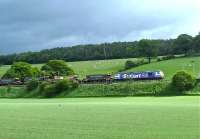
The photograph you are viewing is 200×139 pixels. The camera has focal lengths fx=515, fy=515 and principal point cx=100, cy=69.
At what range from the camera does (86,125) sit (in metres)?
33.5

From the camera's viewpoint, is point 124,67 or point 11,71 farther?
point 124,67

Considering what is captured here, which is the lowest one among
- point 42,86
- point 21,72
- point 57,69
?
point 42,86

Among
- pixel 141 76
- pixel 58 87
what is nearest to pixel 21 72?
pixel 141 76

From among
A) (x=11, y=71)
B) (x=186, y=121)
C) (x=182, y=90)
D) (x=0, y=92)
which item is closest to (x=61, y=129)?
(x=186, y=121)

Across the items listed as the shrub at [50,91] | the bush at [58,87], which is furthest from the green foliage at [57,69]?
the shrub at [50,91]

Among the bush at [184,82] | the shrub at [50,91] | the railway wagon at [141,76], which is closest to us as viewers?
the bush at [184,82]

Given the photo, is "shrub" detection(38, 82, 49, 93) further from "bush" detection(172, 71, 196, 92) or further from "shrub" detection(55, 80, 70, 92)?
"bush" detection(172, 71, 196, 92)

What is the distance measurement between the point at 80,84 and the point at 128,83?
12.2 meters

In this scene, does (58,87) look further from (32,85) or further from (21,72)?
(21,72)

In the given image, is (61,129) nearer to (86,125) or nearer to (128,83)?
(86,125)

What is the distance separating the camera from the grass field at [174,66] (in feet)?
537

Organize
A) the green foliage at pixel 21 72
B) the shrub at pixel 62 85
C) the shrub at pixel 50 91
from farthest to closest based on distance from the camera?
the green foliage at pixel 21 72 → the shrub at pixel 62 85 → the shrub at pixel 50 91

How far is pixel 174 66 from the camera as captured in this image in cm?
17400

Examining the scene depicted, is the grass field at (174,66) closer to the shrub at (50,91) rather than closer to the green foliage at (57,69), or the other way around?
the green foliage at (57,69)
